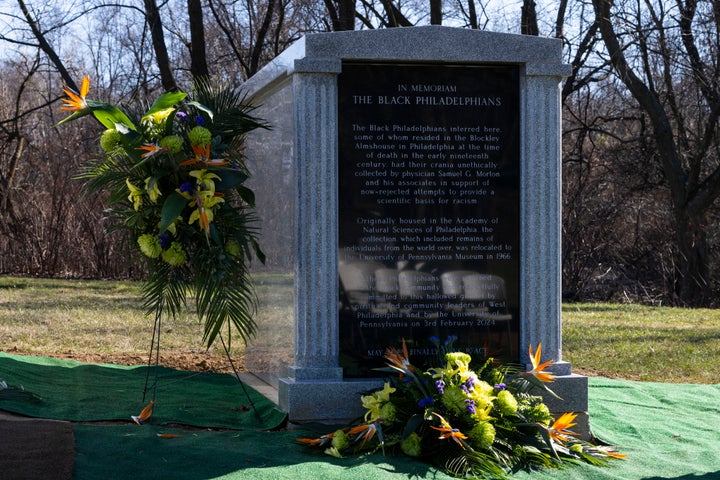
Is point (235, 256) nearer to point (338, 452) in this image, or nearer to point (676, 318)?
point (338, 452)

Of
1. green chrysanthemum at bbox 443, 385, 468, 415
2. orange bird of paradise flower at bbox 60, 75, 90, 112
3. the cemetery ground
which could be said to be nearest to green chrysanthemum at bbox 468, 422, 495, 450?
green chrysanthemum at bbox 443, 385, 468, 415

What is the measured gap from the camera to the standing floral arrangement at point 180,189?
5625 millimetres

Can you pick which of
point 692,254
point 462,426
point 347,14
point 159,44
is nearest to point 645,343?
point 462,426

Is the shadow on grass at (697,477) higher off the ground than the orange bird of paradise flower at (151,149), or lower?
lower

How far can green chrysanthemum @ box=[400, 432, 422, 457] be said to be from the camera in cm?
486

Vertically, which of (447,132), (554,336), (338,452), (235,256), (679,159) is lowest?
(338,452)

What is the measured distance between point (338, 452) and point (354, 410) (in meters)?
0.74

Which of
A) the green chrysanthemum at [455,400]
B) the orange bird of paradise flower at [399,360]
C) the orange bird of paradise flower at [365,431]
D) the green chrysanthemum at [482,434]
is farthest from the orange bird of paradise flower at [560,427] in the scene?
the orange bird of paradise flower at [365,431]

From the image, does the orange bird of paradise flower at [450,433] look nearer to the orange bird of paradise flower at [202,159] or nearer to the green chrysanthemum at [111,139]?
the orange bird of paradise flower at [202,159]

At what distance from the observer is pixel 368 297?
5781mm

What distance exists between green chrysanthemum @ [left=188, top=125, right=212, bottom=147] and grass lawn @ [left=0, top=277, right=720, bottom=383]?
376 cm

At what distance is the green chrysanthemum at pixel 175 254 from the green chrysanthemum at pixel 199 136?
2.05 ft

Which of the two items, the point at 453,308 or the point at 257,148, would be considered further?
the point at 257,148

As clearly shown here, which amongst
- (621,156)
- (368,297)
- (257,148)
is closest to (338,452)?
(368,297)
